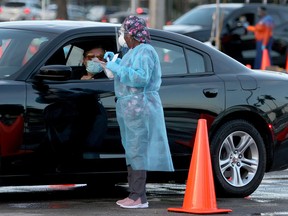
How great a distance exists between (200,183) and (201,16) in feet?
63.3

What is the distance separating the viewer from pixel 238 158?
361 inches

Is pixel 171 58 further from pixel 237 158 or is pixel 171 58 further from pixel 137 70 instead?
pixel 137 70

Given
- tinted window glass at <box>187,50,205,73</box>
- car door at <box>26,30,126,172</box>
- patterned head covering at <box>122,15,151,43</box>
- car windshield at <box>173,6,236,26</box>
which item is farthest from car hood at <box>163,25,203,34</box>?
patterned head covering at <box>122,15,151,43</box>

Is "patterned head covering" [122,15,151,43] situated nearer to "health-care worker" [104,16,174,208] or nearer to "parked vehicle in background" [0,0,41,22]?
"health-care worker" [104,16,174,208]

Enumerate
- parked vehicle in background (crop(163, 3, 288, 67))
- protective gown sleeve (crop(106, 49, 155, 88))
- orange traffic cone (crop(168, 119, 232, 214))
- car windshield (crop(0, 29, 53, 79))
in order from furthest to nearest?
parked vehicle in background (crop(163, 3, 288, 67))
car windshield (crop(0, 29, 53, 79))
orange traffic cone (crop(168, 119, 232, 214))
protective gown sleeve (crop(106, 49, 155, 88))

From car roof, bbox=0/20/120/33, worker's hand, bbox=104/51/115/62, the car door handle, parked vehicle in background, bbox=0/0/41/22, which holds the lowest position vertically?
parked vehicle in background, bbox=0/0/41/22

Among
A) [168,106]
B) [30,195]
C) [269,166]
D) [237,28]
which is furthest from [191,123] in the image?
[237,28]

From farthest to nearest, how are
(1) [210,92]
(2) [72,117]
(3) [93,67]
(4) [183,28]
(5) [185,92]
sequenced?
(4) [183,28]
(1) [210,92]
(5) [185,92]
(3) [93,67]
(2) [72,117]

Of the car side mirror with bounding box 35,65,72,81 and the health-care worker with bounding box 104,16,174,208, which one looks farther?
the car side mirror with bounding box 35,65,72,81

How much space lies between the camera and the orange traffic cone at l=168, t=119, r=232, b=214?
806cm

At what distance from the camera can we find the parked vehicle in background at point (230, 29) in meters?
26.0

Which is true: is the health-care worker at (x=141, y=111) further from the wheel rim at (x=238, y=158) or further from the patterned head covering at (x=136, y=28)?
the wheel rim at (x=238, y=158)

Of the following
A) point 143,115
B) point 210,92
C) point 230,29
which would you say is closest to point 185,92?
point 210,92

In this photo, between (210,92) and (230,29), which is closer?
(210,92)
